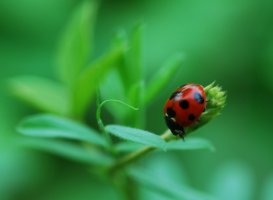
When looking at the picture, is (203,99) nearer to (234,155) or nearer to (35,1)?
(234,155)

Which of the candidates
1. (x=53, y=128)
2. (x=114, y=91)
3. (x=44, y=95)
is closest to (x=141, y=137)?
(x=53, y=128)

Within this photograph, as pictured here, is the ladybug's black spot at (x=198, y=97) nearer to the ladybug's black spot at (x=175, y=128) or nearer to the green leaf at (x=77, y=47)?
the ladybug's black spot at (x=175, y=128)

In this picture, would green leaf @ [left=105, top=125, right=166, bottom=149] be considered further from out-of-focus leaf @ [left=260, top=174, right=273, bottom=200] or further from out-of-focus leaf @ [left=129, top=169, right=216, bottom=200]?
out-of-focus leaf @ [left=260, top=174, right=273, bottom=200]

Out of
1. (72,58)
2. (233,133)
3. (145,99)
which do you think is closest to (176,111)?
(145,99)

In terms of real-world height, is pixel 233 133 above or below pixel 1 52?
below

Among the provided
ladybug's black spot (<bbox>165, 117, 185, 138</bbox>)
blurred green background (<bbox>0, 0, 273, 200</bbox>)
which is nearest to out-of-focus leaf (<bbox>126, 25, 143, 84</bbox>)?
ladybug's black spot (<bbox>165, 117, 185, 138</bbox>)

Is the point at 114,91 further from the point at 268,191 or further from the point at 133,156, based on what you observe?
the point at 268,191
